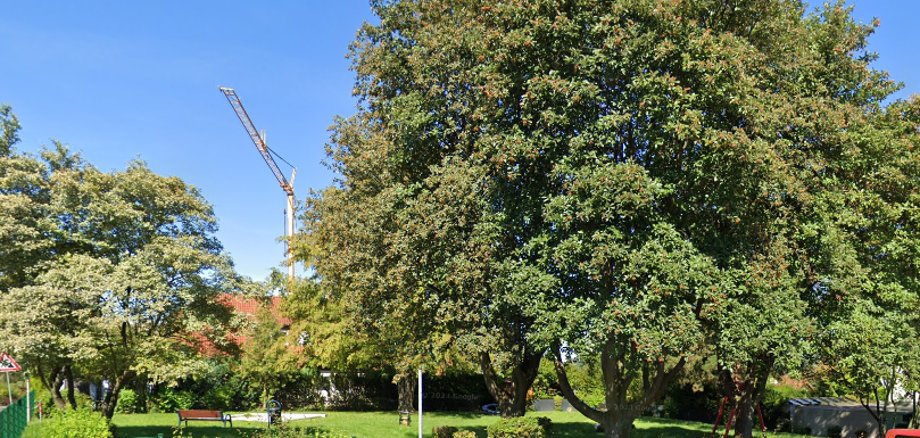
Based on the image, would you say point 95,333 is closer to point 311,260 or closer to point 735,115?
point 311,260

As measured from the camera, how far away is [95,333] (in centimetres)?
1792

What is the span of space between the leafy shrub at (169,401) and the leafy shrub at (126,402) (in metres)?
0.83

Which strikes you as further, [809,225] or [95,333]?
[95,333]

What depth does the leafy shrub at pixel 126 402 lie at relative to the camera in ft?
98.4

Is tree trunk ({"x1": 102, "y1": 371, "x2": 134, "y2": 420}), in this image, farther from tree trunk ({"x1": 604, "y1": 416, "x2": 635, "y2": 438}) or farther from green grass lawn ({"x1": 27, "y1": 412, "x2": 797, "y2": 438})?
tree trunk ({"x1": 604, "y1": 416, "x2": 635, "y2": 438})

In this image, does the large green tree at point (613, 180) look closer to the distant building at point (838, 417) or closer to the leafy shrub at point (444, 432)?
the leafy shrub at point (444, 432)

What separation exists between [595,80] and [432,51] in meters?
4.44

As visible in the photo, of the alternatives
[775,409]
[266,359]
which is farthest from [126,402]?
[775,409]

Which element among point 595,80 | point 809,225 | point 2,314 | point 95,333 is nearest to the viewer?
point 595,80

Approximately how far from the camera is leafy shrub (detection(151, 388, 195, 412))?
30.5m

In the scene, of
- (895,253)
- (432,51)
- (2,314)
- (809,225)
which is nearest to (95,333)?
(2,314)

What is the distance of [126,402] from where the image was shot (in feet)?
98.7

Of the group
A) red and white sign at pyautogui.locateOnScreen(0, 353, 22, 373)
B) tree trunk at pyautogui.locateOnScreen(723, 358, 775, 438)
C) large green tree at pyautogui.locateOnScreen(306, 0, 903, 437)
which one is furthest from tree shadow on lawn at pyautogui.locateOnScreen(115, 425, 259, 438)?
tree trunk at pyautogui.locateOnScreen(723, 358, 775, 438)

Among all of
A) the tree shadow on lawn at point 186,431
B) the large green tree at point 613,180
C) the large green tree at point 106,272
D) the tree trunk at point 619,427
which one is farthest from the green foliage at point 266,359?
the tree trunk at point 619,427
